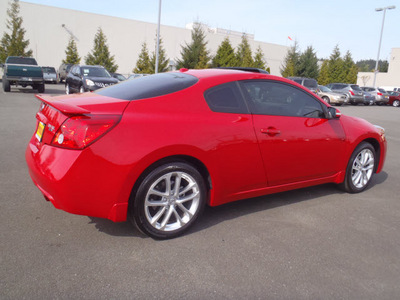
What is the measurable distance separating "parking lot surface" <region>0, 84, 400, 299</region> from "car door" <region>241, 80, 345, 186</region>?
50cm

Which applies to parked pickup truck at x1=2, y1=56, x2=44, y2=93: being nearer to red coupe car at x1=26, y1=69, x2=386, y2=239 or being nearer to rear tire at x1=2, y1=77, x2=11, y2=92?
rear tire at x1=2, y1=77, x2=11, y2=92

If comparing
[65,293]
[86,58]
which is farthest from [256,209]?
[86,58]

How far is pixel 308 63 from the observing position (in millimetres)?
43719

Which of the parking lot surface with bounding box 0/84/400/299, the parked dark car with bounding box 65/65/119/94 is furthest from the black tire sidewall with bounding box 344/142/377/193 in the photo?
the parked dark car with bounding box 65/65/119/94

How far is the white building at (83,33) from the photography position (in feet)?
115

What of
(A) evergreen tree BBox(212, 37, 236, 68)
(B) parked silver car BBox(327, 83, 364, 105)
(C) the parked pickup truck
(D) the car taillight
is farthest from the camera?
(A) evergreen tree BBox(212, 37, 236, 68)

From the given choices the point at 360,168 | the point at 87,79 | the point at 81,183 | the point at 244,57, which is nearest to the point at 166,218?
the point at 81,183

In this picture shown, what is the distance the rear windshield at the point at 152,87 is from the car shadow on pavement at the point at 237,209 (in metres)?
1.26

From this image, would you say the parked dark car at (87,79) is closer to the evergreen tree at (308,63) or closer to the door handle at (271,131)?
the door handle at (271,131)

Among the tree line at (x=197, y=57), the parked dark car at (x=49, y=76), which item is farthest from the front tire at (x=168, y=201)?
the tree line at (x=197, y=57)

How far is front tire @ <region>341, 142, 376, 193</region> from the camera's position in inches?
180

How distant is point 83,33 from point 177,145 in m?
39.1

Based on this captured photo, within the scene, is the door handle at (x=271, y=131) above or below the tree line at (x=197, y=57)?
below

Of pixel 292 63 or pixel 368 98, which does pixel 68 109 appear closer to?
pixel 368 98
